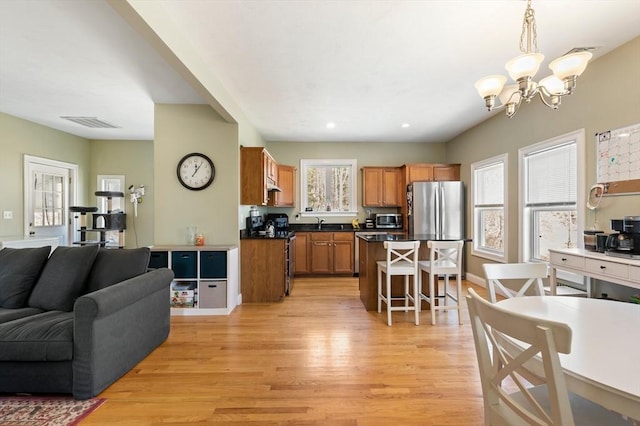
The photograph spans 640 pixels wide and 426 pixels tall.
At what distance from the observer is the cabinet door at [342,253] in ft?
19.2

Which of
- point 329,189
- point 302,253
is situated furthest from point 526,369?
point 329,189

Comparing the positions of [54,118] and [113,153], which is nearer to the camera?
[54,118]

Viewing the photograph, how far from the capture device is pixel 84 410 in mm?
1912

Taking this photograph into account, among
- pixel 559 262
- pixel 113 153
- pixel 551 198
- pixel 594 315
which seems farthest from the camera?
pixel 113 153

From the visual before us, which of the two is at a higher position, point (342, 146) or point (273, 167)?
point (342, 146)

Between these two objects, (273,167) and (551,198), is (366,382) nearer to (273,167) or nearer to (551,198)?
(551,198)

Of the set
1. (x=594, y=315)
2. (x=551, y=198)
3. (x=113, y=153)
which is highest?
(x=113, y=153)

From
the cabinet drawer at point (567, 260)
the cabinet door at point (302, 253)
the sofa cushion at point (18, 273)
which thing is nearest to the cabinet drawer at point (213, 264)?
the sofa cushion at point (18, 273)

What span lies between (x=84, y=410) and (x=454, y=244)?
347cm

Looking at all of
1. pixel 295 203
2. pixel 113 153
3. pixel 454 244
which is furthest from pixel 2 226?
pixel 454 244

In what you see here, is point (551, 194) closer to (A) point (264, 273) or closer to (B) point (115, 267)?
(A) point (264, 273)

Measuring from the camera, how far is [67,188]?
5.74 meters

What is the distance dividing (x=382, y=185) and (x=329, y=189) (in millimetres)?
1126

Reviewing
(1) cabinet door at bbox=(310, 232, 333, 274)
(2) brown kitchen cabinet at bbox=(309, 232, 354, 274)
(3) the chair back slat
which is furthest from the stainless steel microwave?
(3) the chair back slat
